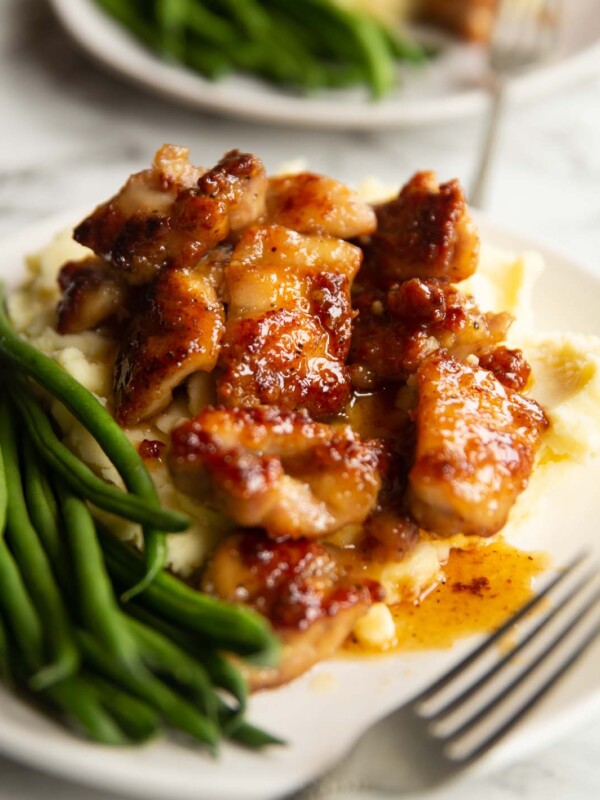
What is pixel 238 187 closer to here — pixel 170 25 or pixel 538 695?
pixel 538 695

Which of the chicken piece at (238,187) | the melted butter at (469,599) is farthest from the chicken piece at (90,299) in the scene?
the melted butter at (469,599)

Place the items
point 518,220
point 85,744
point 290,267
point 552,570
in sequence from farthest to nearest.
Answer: point 518,220 → point 290,267 → point 552,570 → point 85,744

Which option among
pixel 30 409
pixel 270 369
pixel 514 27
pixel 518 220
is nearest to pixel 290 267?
pixel 270 369

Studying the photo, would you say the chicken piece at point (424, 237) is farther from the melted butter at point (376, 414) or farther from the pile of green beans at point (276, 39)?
the pile of green beans at point (276, 39)

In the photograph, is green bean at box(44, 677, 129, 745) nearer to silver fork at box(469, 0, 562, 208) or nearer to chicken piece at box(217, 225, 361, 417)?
chicken piece at box(217, 225, 361, 417)

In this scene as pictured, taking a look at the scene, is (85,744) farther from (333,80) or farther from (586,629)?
(333,80)
